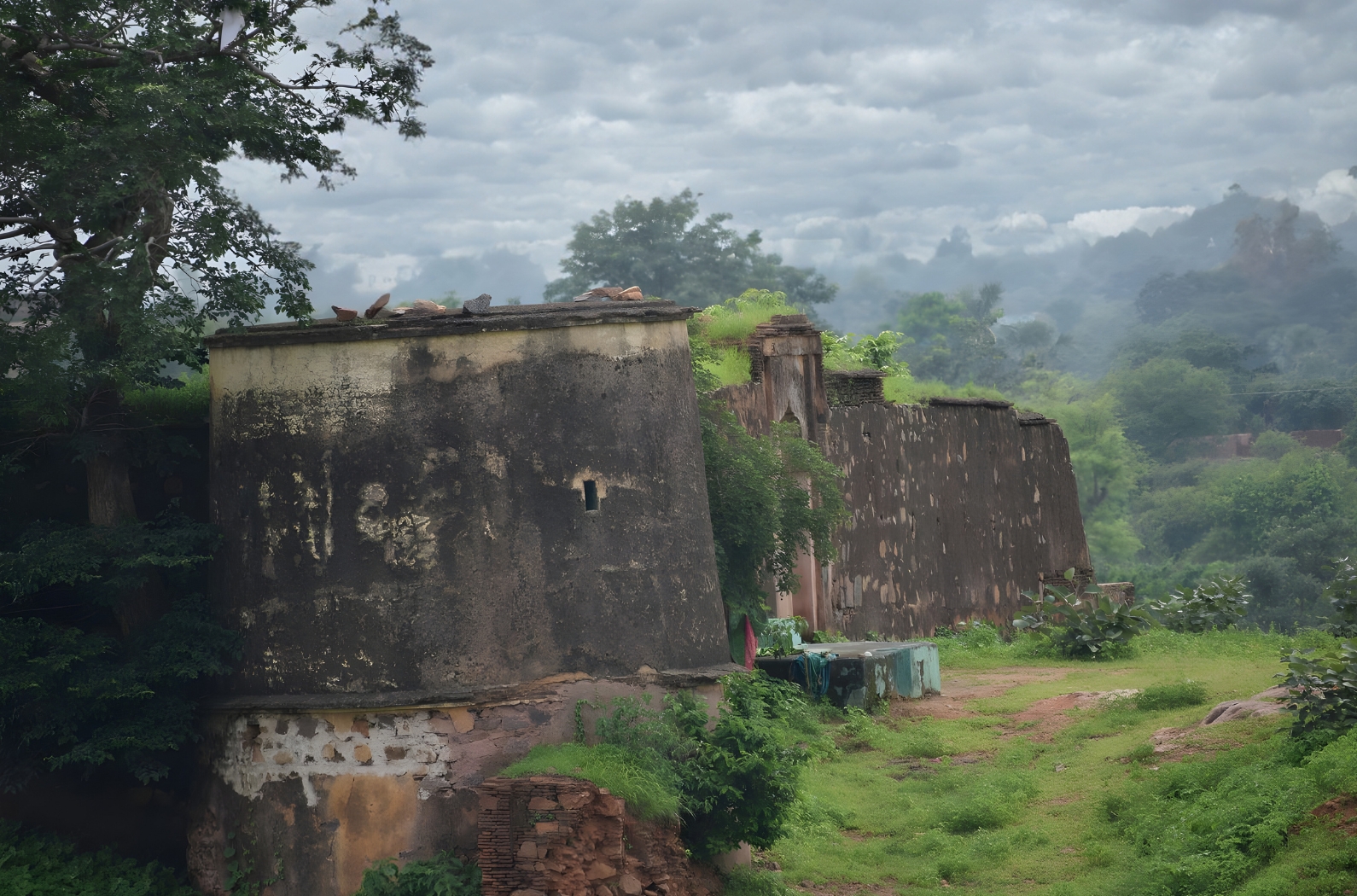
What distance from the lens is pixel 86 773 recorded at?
8.50 meters

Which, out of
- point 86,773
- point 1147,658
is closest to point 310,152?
point 86,773

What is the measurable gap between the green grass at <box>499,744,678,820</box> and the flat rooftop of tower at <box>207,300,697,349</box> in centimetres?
265

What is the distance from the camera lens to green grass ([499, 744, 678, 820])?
770 cm

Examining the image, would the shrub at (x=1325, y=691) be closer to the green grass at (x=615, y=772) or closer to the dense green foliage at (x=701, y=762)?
the dense green foliage at (x=701, y=762)

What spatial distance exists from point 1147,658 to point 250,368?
33.0 feet

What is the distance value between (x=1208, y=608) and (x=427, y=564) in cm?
1171

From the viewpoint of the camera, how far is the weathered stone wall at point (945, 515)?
16.2 m

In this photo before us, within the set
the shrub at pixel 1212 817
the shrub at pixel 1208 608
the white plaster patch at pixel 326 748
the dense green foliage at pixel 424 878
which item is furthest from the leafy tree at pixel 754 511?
the shrub at pixel 1208 608

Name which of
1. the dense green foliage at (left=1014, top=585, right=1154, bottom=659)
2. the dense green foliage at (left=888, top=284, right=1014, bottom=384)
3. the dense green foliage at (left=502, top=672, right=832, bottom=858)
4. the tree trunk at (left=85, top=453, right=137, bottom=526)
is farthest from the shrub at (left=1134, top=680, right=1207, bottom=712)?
the dense green foliage at (left=888, top=284, right=1014, bottom=384)

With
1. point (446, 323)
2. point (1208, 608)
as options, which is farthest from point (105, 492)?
point (1208, 608)

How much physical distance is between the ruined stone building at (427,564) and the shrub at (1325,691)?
11.9ft

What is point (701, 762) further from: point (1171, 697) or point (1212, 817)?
point (1171, 697)

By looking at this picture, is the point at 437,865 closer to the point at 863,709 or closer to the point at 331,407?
the point at 331,407

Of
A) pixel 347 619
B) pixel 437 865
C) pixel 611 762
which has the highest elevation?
pixel 347 619
